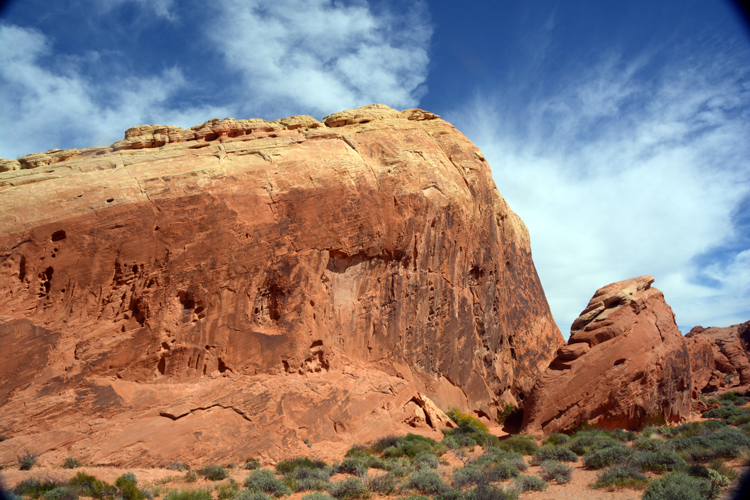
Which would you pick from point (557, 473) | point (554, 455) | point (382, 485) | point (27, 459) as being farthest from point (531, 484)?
point (27, 459)

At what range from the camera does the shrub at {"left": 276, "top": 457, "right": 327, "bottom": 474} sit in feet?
45.3

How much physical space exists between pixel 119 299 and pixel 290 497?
364 inches

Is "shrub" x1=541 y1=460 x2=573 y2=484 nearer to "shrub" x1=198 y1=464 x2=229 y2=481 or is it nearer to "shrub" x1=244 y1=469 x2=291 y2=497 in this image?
"shrub" x1=244 y1=469 x2=291 y2=497

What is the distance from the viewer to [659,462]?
40.6 ft

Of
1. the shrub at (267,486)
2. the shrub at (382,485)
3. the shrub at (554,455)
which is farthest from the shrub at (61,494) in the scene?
the shrub at (554,455)

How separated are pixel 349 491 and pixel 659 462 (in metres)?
8.22

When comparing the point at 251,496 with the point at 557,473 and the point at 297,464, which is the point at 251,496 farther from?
the point at 557,473

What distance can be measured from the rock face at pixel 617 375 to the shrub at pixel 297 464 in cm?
956

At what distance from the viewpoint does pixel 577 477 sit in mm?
12781

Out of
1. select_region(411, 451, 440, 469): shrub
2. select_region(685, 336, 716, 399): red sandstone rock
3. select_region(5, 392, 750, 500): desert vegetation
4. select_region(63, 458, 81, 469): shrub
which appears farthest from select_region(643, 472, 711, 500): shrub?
select_region(685, 336, 716, 399): red sandstone rock

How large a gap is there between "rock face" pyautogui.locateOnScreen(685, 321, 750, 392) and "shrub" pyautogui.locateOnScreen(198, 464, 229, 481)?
42.9m

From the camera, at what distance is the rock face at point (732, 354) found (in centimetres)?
4234

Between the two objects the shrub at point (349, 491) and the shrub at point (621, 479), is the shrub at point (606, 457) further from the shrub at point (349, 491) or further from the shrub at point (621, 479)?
the shrub at point (349, 491)

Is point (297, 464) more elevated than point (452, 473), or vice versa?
point (297, 464)
